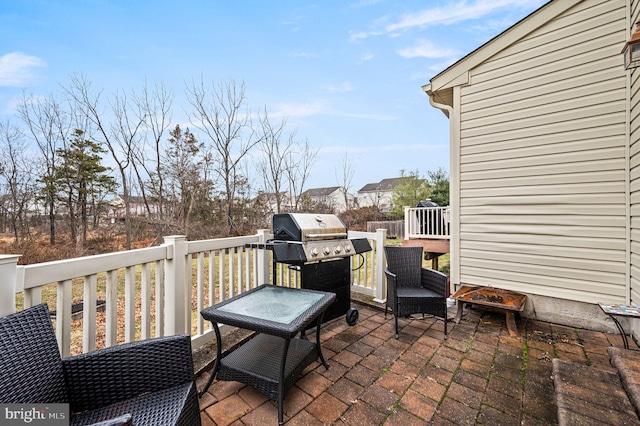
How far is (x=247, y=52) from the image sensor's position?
709 cm

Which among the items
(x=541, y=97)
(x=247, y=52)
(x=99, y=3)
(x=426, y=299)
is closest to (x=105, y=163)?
(x=99, y=3)

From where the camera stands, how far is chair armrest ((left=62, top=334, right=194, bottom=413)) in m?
A: 1.21

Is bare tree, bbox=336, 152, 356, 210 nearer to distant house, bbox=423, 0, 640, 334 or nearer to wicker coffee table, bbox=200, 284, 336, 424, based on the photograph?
distant house, bbox=423, 0, 640, 334

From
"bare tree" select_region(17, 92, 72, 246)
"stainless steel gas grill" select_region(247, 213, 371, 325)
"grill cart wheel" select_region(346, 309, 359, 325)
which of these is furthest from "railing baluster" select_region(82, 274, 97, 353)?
"bare tree" select_region(17, 92, 72, 246)

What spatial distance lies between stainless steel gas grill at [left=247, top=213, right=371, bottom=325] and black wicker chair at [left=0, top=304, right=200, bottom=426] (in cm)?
118

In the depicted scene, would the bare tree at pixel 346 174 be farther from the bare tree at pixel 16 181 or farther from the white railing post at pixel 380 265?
the bare tree at pixel 16 181

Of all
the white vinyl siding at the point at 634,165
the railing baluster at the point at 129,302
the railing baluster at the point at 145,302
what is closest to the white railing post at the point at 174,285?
the railing baluster at the point at 145,302

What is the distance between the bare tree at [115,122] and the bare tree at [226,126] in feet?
4.98

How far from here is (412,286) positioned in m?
3.41

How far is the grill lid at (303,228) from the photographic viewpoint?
2.59 metres

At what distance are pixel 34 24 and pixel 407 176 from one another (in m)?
15.3

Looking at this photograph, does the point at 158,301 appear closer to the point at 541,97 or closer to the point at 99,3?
the point at 541,97

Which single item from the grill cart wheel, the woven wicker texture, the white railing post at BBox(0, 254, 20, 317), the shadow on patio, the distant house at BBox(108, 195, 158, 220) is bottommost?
the shadow on patio

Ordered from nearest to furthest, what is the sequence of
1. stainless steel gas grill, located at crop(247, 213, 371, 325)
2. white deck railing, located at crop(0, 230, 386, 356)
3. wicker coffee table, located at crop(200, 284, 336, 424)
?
white deck railing, located at crop(0, 230, 386, 356) < wicker coffee table, located at crop(200, 284, 336, 424) < stainless steel gas grill, located at crop(247, 213, 371, 325)
